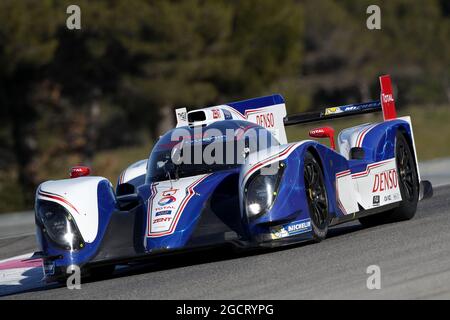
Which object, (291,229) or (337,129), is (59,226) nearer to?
(291,229)

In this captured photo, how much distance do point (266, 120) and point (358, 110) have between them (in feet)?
3.21

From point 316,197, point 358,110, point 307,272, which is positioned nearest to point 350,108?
point 358,110

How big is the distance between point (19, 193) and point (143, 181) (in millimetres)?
16155

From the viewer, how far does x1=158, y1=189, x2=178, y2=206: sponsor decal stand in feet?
24.6

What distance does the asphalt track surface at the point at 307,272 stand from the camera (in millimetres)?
5781

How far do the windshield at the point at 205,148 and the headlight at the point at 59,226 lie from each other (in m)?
1.13

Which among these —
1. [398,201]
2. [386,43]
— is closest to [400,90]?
[386,43]

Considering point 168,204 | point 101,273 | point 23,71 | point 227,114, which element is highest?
point 23,71

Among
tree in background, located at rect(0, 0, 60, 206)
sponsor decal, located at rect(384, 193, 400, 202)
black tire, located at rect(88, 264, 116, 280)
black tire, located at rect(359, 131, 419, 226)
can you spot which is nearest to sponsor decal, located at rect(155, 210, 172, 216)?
black tire, located at rect(88, 264, 116, 280)

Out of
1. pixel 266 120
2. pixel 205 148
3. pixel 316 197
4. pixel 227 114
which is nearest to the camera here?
pixel 316 197

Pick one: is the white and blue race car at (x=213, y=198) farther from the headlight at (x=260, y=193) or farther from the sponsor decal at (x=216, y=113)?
the sponsor decal at (x=216, y=113)

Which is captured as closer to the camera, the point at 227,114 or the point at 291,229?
the point at 291,229

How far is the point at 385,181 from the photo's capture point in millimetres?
8969

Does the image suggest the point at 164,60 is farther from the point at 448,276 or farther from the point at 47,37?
the point at 448,276
